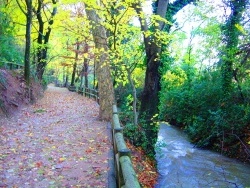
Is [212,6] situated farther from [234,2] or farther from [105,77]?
[105,77]

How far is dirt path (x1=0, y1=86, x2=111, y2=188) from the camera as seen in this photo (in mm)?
5344

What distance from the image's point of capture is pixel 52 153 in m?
6.98

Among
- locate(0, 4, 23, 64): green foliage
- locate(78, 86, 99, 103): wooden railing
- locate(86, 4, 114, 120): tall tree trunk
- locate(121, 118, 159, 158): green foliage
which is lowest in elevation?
locate(121, 118, 159, 158): green foliage

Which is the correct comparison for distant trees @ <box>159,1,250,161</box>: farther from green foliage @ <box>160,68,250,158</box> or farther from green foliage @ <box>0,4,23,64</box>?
green foliage @ <box>0,4,23,64</box>

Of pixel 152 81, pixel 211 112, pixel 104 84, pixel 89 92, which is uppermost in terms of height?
pixel 152 81

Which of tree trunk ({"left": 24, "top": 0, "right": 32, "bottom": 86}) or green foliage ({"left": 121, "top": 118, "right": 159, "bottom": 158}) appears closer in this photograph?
green foliage ({"left": 121, "top": 118, "right": 159, "bottom": 158})

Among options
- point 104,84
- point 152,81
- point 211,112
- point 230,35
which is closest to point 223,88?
point 211,112

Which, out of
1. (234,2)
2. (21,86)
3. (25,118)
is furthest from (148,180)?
(234,2)

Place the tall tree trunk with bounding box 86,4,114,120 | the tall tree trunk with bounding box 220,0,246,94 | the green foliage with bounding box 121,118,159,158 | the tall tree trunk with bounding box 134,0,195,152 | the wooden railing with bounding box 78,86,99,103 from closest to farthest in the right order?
the green foliage with bounding box 121,118,159,158 → the tall tree trunk with bounding box 134,0,195,152 → the tall tree trunk with bounding box 86,4,114,120 → the tall tree trunk with bounding box 220,0,246,94 → the wooden railing with bounding box 78,86,99,103

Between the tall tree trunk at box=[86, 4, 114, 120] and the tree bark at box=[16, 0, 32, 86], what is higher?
the tree bark at box=[16, 0, 32, 86]

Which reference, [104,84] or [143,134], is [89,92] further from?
[143,134]

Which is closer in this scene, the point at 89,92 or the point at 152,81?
the point at 152,81

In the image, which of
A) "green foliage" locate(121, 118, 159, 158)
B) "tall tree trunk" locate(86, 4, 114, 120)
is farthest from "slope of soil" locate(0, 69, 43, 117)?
"green foliage" locate(121, 118, 159, 158)

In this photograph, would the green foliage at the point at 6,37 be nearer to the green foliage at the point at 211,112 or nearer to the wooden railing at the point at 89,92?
the wooden railing at the point at 89,92
